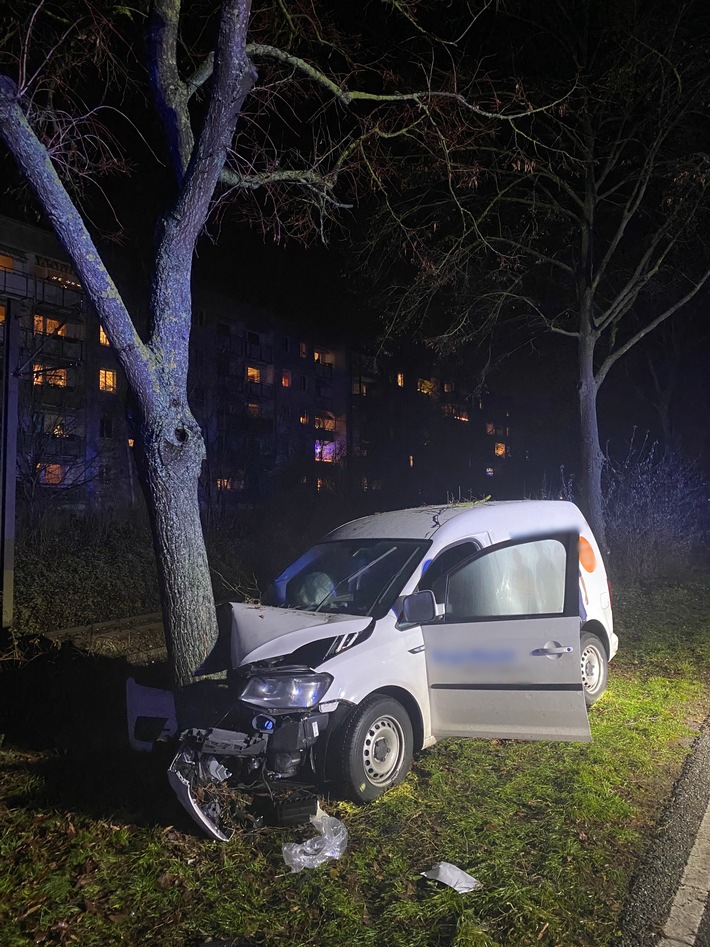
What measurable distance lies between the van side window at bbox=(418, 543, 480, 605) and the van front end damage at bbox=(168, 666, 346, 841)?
1.20 m

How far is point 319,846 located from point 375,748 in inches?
32.3

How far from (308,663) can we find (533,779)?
1.93 metres

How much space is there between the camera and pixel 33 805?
4324 millimetres

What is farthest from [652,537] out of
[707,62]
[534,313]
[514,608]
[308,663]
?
[308,663]

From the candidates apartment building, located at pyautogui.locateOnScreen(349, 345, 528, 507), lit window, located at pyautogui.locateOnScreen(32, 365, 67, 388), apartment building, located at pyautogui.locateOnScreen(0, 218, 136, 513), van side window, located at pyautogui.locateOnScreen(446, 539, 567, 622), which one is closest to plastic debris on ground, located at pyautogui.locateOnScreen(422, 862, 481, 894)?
van side window, located at pyautogui.locateOnScreen(446, 539, 567, 622)

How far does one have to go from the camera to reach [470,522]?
19.0ft

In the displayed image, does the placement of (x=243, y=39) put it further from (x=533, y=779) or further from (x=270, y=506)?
(x=270, y=506)

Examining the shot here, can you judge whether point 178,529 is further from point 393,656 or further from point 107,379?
point 107,379

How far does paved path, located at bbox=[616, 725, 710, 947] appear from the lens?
312cm

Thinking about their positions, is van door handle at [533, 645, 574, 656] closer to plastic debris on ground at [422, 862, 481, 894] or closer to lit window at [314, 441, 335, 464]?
plastic debris on ground at [422, 862, 481, 894]

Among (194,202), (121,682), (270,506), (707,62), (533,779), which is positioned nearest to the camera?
(533,779)

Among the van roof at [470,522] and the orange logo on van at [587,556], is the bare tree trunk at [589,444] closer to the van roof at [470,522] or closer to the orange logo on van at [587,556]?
the orange logo on van at [587,556]

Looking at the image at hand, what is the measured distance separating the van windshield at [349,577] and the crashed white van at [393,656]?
0.04 ft

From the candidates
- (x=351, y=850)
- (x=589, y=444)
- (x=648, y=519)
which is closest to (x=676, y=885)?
(x=351, y=850)
